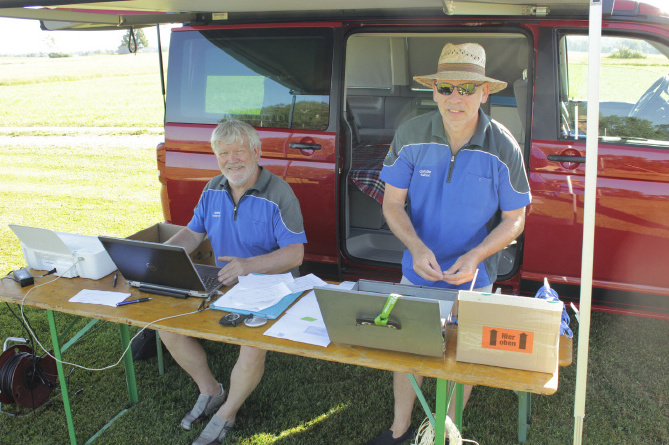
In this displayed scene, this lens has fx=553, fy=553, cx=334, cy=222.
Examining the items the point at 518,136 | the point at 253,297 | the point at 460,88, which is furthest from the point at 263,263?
the point at 518,136

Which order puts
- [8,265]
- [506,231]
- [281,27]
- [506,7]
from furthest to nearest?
[8,265] → [281,27] → [506,7] → [506,231]

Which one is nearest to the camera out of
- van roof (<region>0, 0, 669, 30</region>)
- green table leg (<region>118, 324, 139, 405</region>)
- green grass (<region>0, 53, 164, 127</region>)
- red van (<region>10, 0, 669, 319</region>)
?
van roof (<region>0, 0, 669, 30</region>)

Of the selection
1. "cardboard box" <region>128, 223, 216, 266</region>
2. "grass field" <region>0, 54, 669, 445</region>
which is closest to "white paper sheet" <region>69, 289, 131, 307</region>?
"cardboard box" <region>128, 223, 216, 266</region>

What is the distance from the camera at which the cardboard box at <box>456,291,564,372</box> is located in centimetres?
168

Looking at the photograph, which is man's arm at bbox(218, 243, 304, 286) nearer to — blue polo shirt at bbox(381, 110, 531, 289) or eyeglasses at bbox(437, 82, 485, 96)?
blue polo shirt at bbox(381, 110, 531, 289)

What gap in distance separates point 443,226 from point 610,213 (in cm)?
124

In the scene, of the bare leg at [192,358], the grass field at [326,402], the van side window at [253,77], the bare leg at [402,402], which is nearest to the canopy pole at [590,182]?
the bare leg at [402,402]

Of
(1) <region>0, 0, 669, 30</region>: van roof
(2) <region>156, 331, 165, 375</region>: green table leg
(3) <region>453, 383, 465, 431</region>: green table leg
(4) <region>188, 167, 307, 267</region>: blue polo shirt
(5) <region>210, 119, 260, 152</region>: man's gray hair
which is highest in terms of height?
(1) <region>0, 0, 669, 30</region>: van roof

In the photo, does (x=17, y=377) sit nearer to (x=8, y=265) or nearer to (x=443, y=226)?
(x=443, y=226)

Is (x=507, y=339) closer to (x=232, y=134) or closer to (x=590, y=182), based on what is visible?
(x=590, y=182)

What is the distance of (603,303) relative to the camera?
129 inches

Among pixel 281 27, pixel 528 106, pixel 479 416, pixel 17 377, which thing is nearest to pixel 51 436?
pixel 17 377

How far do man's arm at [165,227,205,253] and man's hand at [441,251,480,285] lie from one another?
4.53ft

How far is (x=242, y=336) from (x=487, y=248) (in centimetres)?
105
